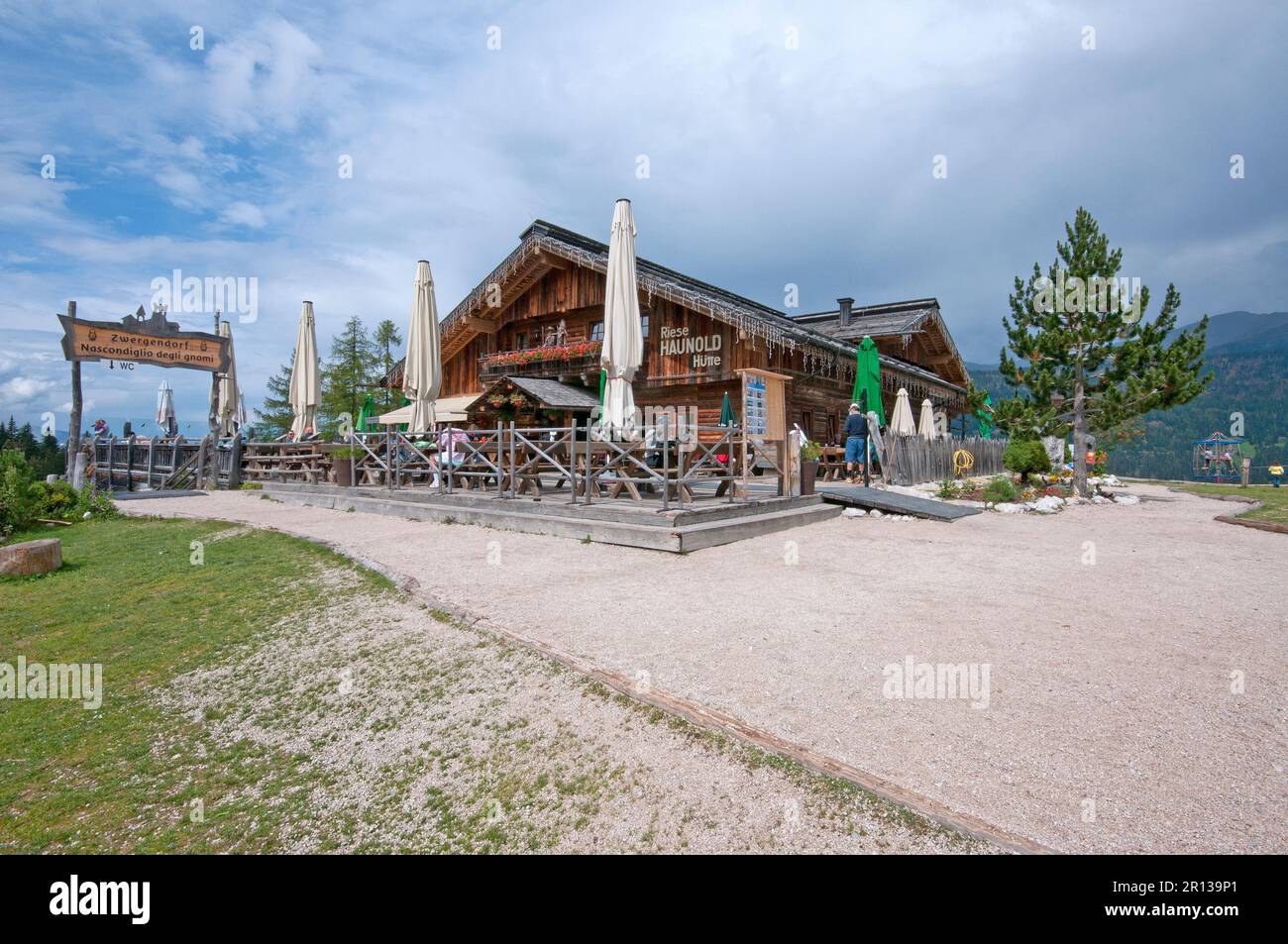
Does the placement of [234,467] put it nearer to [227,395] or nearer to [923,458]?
[227,395]

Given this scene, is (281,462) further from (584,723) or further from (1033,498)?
(1033,498)

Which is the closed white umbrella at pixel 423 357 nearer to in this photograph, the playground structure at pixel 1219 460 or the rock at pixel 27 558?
the rock at pixel 27 558

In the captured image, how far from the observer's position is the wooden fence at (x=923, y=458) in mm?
15750

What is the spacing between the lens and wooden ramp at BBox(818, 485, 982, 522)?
11.0 metres

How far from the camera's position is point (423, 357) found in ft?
47.6

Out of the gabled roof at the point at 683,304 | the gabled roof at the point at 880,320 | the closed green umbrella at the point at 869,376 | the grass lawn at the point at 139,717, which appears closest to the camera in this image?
the grass lawn at the point at 139,717

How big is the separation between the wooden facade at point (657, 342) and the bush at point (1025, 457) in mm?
4559

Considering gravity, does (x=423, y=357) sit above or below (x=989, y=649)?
above

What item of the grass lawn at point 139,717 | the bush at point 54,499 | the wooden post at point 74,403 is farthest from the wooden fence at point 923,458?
the wooden post at point 74,403

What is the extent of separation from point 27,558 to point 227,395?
15.0 meters

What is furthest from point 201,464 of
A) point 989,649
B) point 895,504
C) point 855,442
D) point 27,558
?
point 989,649

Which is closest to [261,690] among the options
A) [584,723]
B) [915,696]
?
[584,723]

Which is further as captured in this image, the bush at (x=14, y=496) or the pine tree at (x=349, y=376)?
the pine tree at (x=349, y=376)
